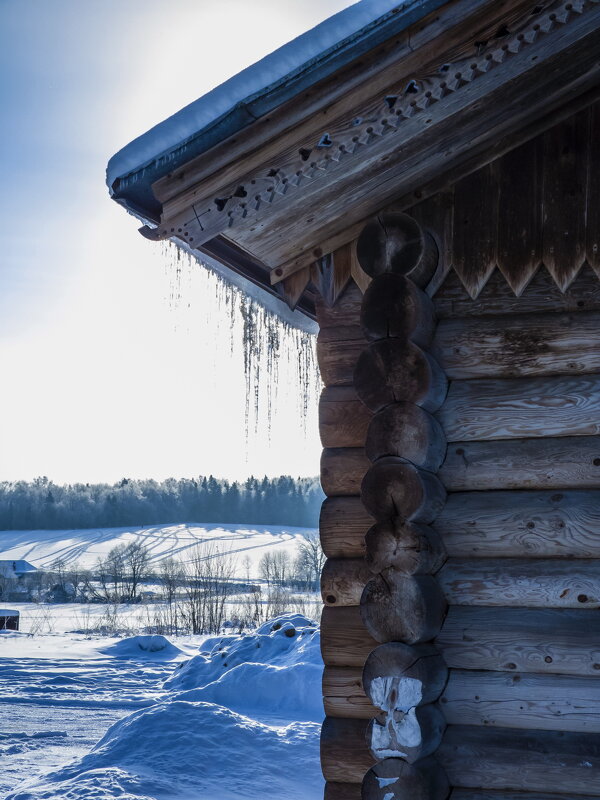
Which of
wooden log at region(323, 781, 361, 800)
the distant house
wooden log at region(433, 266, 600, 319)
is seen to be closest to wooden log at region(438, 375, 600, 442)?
wooden log at region(433, 266, 600, 319)

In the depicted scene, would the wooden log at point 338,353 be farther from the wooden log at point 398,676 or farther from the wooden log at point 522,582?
the wooden log at point 398,676

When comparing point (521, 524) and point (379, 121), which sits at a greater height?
point (379, 121)

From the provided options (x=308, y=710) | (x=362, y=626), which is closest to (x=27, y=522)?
(x=308, y=710)

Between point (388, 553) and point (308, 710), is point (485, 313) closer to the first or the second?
point (388, 553)

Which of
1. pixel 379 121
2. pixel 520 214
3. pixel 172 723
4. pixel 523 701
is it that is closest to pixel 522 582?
pixel 523 701

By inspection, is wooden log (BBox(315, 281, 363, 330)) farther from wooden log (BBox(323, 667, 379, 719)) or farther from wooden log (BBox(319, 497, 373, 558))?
wooden log (BBox(323, 667, 379, 719))

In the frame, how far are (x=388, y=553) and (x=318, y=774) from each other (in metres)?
5.05

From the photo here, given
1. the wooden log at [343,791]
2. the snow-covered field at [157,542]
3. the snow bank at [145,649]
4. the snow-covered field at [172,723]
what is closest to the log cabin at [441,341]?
the wooden log at [343,791]

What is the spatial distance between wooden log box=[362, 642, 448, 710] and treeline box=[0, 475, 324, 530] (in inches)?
3043

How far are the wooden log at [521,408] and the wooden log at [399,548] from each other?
1.82ft

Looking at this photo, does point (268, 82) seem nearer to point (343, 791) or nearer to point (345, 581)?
point (345, 581)

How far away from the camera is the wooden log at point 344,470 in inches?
158

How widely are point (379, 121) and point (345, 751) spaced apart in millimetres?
2775

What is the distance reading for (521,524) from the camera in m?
3.71
